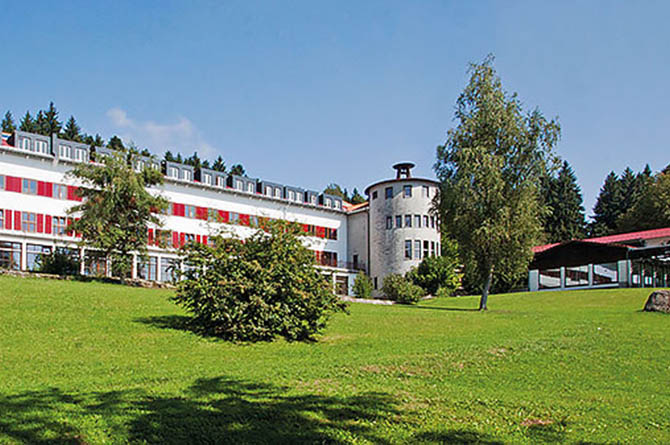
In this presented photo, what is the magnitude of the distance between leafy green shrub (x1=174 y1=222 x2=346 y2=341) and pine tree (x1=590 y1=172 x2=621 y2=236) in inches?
3204

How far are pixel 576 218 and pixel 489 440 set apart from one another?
84.1 m

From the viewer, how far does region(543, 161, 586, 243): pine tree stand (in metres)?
82.4

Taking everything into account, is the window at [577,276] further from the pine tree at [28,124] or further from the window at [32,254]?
the pine tree at [28,124]

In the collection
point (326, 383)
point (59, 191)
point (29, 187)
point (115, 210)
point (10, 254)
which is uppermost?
point (29, 187)

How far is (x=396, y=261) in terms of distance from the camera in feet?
192

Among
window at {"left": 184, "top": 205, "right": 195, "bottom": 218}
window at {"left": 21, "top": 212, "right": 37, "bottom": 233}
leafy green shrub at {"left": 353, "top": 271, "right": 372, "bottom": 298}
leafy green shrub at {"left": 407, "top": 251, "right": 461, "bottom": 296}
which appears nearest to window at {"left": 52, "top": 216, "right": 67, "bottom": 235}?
window at {"left": 21, "top": 212, "right": 37, "bottom": 233}

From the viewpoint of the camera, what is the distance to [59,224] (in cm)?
4694

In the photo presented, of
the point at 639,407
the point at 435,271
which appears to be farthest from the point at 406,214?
the point at 639,407

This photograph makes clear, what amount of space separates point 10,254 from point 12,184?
5386 mm

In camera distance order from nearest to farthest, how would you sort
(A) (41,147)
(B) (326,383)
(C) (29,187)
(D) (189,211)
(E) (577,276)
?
(B) (326,383), (C) (29,187), (A) (41,147), (E) (577,276), (D) (189,211)

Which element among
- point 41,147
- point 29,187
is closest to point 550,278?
point 29,187

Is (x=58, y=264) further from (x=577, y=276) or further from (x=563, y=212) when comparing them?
(x=563, y=212)

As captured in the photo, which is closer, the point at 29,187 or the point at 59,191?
the point at 29,187

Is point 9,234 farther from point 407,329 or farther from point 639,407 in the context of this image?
point 639,407
